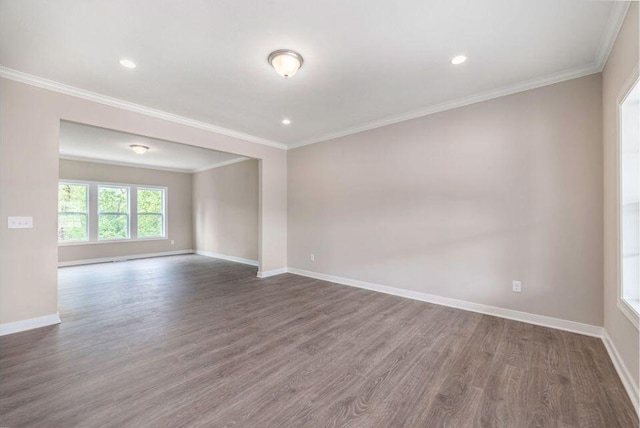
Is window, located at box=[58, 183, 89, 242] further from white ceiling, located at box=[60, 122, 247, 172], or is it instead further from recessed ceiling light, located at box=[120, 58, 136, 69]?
recessed ceiling light, located at box=[120, 58, 136, 69]

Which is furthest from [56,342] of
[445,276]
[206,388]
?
[445,276]

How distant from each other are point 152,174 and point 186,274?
4057 millimetres

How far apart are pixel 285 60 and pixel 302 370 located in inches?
106

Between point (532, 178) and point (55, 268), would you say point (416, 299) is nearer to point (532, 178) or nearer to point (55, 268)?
point (532, 178)

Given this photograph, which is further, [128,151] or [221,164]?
[221,164]

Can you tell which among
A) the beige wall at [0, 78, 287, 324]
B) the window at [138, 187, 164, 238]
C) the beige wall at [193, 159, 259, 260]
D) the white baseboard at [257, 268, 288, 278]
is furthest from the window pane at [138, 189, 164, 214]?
the beige wall at [0, 78, 287, 324]

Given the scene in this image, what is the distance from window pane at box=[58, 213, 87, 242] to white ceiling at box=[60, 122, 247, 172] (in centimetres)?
145

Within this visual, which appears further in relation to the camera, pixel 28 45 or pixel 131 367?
pixel 28 45

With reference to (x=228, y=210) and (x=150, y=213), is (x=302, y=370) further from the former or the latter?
(x=150, y=213)

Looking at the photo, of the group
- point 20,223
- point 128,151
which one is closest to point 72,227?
point 128,151

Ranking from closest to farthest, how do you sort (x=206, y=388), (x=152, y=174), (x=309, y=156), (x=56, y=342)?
1. (x=206, y=388)
2. (x=56, y=342)
3. (x=309, y=156)
4. (x=152, y=174)

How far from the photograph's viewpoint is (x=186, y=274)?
5.52 metres

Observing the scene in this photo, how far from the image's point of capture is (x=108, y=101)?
3.36 meters

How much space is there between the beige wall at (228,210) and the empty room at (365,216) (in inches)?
72.9
